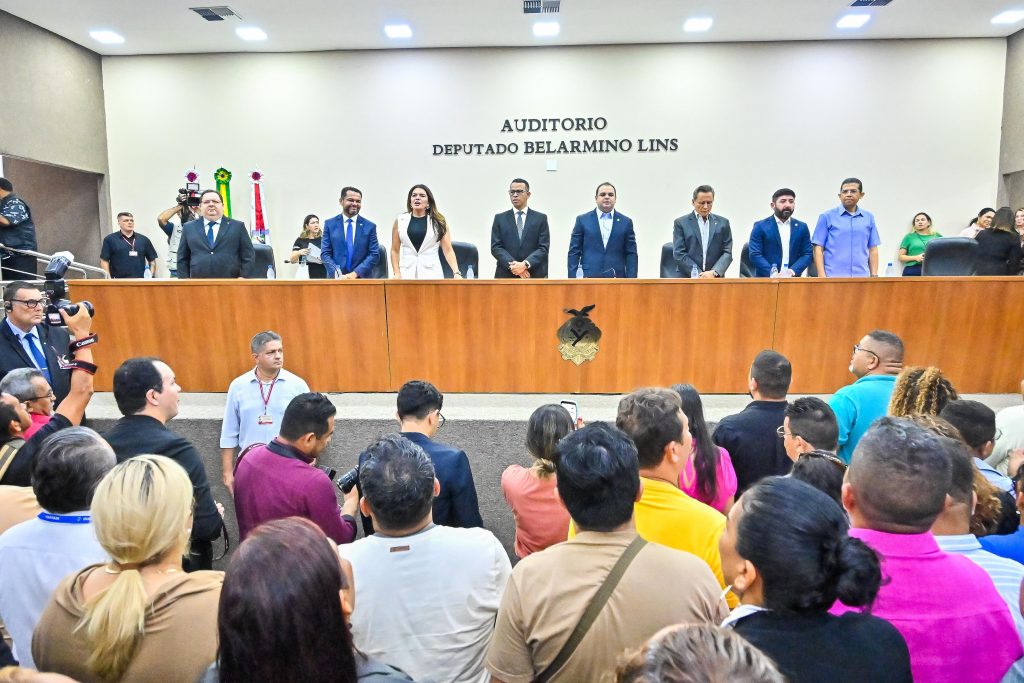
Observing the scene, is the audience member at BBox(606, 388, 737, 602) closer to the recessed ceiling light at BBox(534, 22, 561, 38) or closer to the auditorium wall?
the recessed ceiling light at BBox(534, 22, 561, 38)

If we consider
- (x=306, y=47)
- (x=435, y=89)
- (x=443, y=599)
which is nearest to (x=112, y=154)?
(x=306, y=47)

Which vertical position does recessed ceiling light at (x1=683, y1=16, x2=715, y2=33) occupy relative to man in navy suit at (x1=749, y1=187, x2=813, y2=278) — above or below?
above

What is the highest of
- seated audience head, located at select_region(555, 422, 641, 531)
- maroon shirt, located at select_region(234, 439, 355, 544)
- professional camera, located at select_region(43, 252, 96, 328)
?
professional camera, located at select_region(43, 252, 96, 328)

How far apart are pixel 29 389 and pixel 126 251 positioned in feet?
22.1

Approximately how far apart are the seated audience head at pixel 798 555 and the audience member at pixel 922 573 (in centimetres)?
18

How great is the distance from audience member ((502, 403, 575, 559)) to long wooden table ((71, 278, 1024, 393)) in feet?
6.09

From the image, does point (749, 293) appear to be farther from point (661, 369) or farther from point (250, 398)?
point (250, 398)

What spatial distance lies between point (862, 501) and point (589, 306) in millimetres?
2775

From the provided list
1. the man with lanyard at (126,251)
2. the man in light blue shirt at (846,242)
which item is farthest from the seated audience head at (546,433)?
the man with lanyard at (126,251)

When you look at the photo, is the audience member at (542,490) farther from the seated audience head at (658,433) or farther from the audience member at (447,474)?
the seated audience head at (658,433)

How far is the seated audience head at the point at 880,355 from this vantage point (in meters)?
2.85

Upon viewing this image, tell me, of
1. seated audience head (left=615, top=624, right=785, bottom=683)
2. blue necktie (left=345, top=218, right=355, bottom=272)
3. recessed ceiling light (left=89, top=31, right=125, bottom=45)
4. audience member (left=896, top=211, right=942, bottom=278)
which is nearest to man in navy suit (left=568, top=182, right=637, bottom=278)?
blue necktie (left=345, top=218, right=355, bottom=272)

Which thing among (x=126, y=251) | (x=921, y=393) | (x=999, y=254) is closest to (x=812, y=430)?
(x=921, y=393)

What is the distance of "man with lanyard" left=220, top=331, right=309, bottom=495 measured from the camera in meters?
3.50
